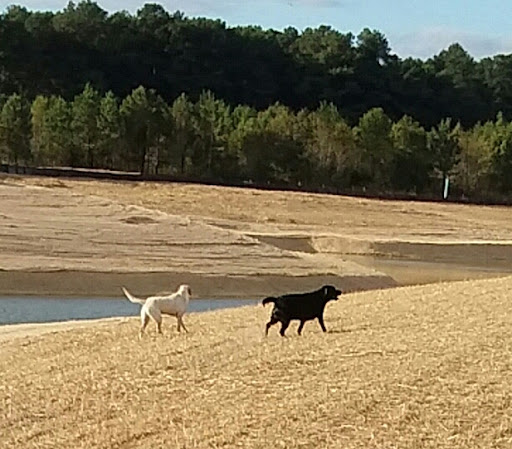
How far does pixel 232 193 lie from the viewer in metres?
67.2

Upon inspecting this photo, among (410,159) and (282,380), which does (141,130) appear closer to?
(410,159)

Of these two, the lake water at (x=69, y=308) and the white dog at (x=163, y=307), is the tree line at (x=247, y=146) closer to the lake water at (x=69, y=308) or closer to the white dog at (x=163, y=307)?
the lake water at (x=69, y=308)

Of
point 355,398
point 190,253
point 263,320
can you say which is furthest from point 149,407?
point 190,253

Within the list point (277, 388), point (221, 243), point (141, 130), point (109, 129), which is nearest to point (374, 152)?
point (141, 130)

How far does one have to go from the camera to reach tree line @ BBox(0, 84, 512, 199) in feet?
261

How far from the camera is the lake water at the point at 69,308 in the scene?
27.9 meters

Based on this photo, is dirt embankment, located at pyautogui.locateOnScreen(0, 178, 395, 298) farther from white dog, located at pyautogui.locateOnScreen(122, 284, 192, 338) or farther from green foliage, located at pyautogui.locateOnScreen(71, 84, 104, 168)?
green foliage, located at pyautogui.locateOnScreen(71, 84, 104, 168)

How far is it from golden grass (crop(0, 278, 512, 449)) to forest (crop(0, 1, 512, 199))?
6173cm

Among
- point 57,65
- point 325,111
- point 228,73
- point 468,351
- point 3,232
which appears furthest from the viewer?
point 228,73

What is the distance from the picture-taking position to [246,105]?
102m

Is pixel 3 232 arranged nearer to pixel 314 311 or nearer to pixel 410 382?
pixel 314 311

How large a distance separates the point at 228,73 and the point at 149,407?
3842 inches

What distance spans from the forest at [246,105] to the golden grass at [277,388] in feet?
203

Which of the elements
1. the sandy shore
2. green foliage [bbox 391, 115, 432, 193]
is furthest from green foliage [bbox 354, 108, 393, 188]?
the sandy shore
